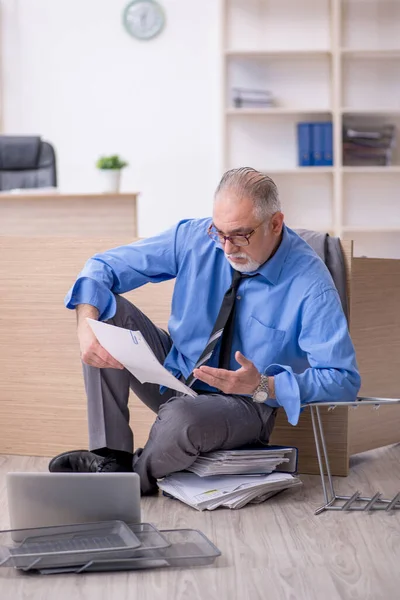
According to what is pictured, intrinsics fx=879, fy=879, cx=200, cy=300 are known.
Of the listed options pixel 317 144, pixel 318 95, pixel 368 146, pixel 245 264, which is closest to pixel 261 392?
pixel 245 264

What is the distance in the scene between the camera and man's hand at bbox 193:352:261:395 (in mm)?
1908

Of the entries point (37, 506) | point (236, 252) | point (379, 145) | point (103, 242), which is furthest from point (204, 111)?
point (37, 506)

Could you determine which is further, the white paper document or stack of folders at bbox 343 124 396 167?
stack of folders at bbox 343 124 396 167

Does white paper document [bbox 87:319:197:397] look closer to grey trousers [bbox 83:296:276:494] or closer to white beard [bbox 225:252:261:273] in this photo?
grey trousers [bbox 83:296:276:494]

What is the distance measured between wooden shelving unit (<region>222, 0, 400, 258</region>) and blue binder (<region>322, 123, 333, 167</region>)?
3 cm

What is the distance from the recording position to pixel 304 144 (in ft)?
18.5

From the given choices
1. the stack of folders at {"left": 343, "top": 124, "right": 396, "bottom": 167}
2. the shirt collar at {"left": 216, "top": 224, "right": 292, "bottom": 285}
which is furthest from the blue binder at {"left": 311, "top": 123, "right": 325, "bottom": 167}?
the shirt collar at {"left": 216, "top": 224, "right": 292, "bottom": 285}

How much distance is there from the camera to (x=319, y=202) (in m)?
5.85

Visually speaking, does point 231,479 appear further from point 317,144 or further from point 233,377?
point 317,144

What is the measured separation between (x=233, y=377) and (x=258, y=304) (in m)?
0.33

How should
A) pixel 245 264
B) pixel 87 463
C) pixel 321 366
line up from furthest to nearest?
pixel 87 463
pixel 245 264
pixel 321 366

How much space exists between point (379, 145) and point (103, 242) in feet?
11.6

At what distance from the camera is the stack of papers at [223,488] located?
2.10 metres

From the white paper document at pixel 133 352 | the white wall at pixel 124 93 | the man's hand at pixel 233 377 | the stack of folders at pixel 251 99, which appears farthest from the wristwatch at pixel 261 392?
the white wall at pixel 124 93
